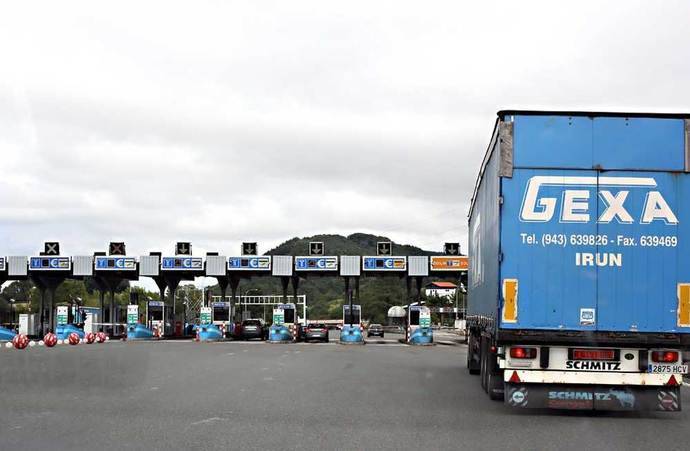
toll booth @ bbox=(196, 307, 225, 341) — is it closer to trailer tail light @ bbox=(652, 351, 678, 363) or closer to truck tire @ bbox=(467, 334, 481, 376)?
truck tire @ bbox=(467, 334, 481, 376)

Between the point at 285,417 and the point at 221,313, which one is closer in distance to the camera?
the point at 285,417

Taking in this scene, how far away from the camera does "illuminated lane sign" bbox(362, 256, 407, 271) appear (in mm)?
49031

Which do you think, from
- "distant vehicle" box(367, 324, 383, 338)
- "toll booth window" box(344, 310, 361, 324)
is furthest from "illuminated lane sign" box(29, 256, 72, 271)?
"distant vehicle" box(367, 324, 383, 338)

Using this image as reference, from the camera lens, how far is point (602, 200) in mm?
10766

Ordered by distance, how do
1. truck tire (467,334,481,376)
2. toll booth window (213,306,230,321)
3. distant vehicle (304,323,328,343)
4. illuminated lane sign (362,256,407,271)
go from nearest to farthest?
truck tire (467,334,481,376) → distant vehicle (304,323,328,343) → illuminated lane sign (362,256,407,271) → toll booth window (213,306,230,321)

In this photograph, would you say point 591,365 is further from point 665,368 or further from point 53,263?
point 53,263

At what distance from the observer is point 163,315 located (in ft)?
173

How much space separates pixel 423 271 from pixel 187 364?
28598 mm

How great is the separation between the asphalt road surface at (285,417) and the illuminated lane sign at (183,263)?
31.2 metres

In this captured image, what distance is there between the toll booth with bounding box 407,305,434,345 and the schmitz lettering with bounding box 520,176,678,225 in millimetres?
33884

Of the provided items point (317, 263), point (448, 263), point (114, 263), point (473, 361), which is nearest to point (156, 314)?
point (114, 263)

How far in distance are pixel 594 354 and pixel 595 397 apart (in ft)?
1.85

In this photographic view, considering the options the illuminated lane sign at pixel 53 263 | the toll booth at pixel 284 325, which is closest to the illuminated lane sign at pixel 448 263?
the toll booth at pixel 284 325

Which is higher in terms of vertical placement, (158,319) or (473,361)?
(473,361)
